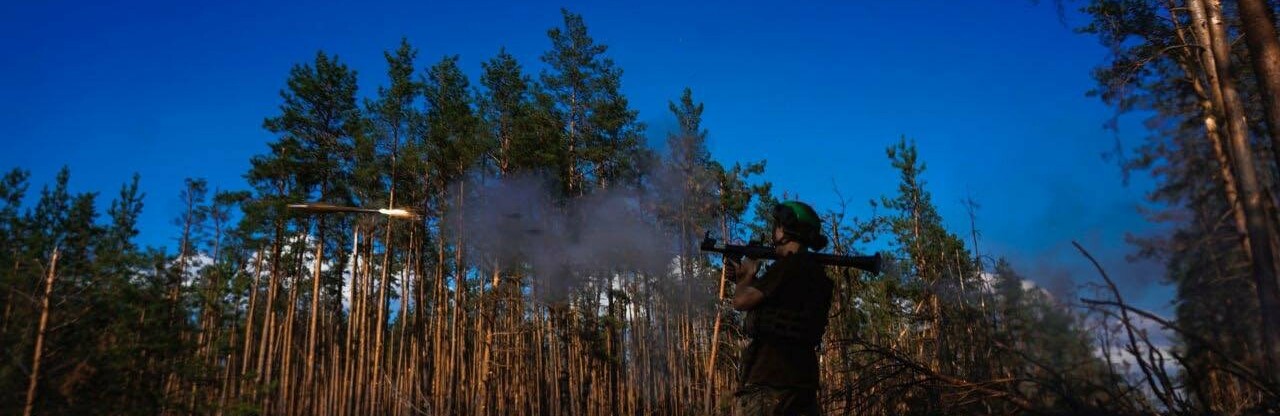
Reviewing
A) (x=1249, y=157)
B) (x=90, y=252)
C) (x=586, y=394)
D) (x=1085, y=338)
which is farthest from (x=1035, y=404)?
(x=586, y=394)

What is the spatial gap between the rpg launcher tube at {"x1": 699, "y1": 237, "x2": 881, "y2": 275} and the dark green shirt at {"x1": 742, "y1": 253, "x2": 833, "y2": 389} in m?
0.20

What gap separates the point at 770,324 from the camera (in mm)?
3568

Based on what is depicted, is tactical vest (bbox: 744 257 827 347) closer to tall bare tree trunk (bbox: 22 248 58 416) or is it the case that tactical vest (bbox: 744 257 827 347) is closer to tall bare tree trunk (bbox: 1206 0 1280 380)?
tall bare tree trunk (bbox: 22 248 58 416)

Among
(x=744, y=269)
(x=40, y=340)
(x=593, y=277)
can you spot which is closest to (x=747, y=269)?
(x=744, y=269)

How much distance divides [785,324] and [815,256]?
47 cm

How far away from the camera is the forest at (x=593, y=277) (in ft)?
13.0

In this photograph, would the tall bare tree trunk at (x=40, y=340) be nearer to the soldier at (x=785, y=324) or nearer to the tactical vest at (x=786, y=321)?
the soldier at (x=785, y=324)

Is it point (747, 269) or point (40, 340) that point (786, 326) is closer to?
point (747, 269)

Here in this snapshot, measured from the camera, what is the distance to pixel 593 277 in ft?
54.3

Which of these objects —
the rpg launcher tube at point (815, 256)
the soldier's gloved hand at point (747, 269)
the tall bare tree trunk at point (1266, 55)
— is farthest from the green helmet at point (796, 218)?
the tall bare tree trunk at point (1266, 55)

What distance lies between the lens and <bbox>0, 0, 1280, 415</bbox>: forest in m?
3.97

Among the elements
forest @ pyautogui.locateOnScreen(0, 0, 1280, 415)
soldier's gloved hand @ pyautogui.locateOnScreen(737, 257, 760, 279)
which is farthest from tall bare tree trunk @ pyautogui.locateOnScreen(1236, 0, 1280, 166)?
soldier's gloved hand @ pyautogui.locateOnScreen(737, 257, 760, 279)

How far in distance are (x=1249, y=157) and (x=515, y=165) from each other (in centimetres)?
1461

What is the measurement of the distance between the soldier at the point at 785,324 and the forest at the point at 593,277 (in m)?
0.56
